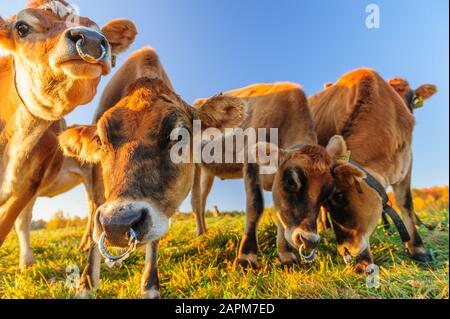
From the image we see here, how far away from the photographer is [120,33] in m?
4.95

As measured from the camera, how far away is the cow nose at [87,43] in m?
3.56

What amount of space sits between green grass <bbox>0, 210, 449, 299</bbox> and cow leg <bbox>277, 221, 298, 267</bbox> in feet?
0.30

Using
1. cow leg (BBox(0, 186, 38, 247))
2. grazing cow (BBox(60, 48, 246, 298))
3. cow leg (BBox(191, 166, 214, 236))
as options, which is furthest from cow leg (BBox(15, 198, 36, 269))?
grazing cow (BBox(60, 48, 246, 298))

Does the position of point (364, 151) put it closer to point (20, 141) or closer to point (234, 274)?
point (234, 274)

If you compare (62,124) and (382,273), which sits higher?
(62,124)

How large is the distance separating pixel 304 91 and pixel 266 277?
3.04m

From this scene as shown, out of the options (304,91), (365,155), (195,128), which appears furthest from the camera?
(304,91)

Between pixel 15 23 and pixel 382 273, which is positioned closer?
pixel 15 23

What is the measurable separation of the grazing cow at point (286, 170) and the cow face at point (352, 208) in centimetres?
24

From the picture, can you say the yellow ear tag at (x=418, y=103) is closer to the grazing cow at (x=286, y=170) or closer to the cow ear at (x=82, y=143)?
the grazing cow at (x=286, y=170)

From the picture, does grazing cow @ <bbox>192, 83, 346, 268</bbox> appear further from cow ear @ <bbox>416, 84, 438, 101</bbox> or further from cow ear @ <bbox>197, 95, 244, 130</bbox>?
cow ear @ <bbox>416, 84, 438, 101</bbox>
